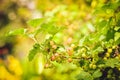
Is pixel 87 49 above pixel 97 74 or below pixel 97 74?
above

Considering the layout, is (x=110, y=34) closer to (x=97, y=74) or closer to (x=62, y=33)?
(x=97, y=74)

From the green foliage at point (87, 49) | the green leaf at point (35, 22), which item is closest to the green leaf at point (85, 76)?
the green foliage at point (87, 49)

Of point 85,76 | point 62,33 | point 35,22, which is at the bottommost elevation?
point 85,76

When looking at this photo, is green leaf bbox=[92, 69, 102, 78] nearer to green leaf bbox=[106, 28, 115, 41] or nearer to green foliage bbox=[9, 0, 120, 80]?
green foliage bbox=[9, 0, 120, 80]

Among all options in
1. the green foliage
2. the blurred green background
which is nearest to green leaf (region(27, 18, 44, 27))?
the green foliage

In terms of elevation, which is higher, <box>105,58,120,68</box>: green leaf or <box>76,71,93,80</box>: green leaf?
<box>105,58,120,68</box>: green leaf

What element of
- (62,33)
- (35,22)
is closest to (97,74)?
(35,22)

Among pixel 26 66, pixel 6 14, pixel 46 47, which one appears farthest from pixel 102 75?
pixel 6 14

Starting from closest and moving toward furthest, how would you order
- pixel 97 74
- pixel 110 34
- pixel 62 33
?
pixel 97 74, pixel 110 34, pixel 62 33

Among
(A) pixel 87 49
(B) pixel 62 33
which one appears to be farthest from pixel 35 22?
(B) pixel 62 33

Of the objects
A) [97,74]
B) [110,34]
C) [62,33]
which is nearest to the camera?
[97,74]

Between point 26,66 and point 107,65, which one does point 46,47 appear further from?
point 26,66

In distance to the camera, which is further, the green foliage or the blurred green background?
the blurred green background

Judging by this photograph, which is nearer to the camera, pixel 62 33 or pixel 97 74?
pixel 97 74
